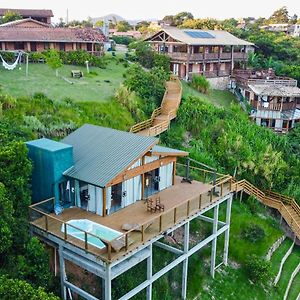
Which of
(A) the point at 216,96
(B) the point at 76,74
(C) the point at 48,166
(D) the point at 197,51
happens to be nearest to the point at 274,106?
(A) the point at 216,96

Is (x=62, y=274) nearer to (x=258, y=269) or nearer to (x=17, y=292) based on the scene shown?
(x=17, y=292)

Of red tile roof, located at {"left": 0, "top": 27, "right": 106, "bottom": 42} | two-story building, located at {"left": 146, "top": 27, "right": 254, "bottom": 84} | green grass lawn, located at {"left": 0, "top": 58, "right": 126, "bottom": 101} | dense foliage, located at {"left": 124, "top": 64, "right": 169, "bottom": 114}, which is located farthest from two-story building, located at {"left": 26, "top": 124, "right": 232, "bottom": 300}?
red tile roof, located at {"left": 0, "top": 27, "right": 106, "bottom": 42}

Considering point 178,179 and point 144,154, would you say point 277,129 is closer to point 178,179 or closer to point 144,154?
point 178,179

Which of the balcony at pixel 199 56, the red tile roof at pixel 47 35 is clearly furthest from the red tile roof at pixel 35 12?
the balcony at pixel 199 56

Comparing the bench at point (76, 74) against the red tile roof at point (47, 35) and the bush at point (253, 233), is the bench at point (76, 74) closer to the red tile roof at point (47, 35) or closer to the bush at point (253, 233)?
the red tile roof at point (47, 35)

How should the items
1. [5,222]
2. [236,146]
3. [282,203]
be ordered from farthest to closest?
[236,146] → [282,203] → [5,222]

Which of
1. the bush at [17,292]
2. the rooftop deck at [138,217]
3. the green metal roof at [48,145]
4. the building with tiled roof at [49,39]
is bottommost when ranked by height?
the rooftop deck at [138,217]
